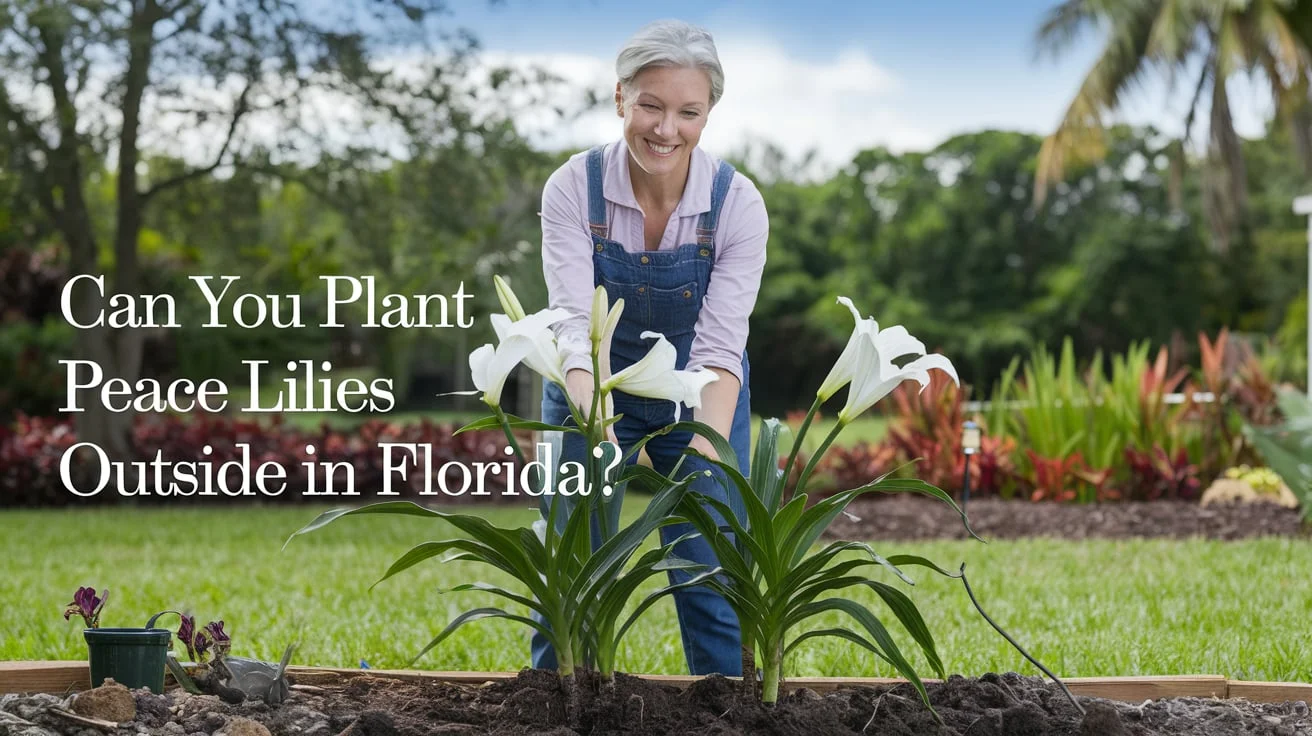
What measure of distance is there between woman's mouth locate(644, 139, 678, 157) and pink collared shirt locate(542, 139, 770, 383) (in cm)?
23

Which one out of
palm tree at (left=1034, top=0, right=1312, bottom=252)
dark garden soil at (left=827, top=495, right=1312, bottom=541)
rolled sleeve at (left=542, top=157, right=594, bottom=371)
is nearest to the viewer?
rolled sleeve at (left=542, top=157, right=594, bottom=371)

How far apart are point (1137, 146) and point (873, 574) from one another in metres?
31.0

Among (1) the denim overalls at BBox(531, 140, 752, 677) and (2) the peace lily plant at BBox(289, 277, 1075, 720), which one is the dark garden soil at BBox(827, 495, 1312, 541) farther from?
(2) the peace lily plant at BBox(289, 277, 1075, 720)

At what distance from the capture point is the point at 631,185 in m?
2.79

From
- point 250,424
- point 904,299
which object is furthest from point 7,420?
point 904,299

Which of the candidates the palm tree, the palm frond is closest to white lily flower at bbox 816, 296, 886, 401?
the palm tree

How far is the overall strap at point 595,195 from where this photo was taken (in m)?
2.78

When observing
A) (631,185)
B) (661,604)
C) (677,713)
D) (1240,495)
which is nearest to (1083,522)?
(1240,495)

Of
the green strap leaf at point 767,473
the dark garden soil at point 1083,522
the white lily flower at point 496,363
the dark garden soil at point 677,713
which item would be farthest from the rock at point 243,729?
the dark garden soil at point 1083,522

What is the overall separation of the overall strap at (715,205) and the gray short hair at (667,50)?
1.06 feet

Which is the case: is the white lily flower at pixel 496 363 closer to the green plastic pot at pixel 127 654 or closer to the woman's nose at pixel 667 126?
the woman's nose at pixel 667 126

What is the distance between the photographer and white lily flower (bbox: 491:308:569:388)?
2006mm

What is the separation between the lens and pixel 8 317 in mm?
13219

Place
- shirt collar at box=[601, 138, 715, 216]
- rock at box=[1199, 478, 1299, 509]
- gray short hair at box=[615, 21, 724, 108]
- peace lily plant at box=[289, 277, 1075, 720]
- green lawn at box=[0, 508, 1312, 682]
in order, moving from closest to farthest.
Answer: peace lily plant at box=[289, 277, 1075, 720] → gray short hair at box=[615, 21, 724, 108] → shirt collar at box=[601, 138, 715, 216] → green lawn at box=[0, 508, 1312, 682] → rock at box=[1199, 478, 1299, 509]
